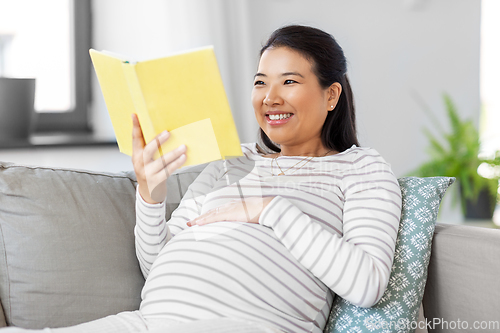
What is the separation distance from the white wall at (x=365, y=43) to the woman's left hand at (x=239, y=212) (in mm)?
958

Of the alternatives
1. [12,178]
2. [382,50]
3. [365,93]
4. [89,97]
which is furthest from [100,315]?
[382,50]

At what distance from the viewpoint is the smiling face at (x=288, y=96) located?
1.18m

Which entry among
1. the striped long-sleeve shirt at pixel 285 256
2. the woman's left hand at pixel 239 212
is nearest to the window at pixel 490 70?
the striped long-sleeve shirt at pixel 285 256

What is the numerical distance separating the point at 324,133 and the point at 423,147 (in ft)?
5.65

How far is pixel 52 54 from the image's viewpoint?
182 cm

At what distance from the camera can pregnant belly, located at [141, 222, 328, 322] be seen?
3.05 ft

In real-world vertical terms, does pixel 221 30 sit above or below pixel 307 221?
above

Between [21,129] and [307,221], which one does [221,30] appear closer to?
[21,129]

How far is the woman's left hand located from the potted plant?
187 centimetres

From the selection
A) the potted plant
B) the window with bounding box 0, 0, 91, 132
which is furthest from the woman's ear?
the potted plant

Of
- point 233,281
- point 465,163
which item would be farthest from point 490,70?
point 233,281

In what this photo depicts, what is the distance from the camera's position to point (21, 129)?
1562mm

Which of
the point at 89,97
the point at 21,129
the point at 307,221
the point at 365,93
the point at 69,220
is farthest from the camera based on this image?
the point at 365,93

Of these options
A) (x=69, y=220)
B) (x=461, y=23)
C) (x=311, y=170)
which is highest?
(x=461, y=23)
